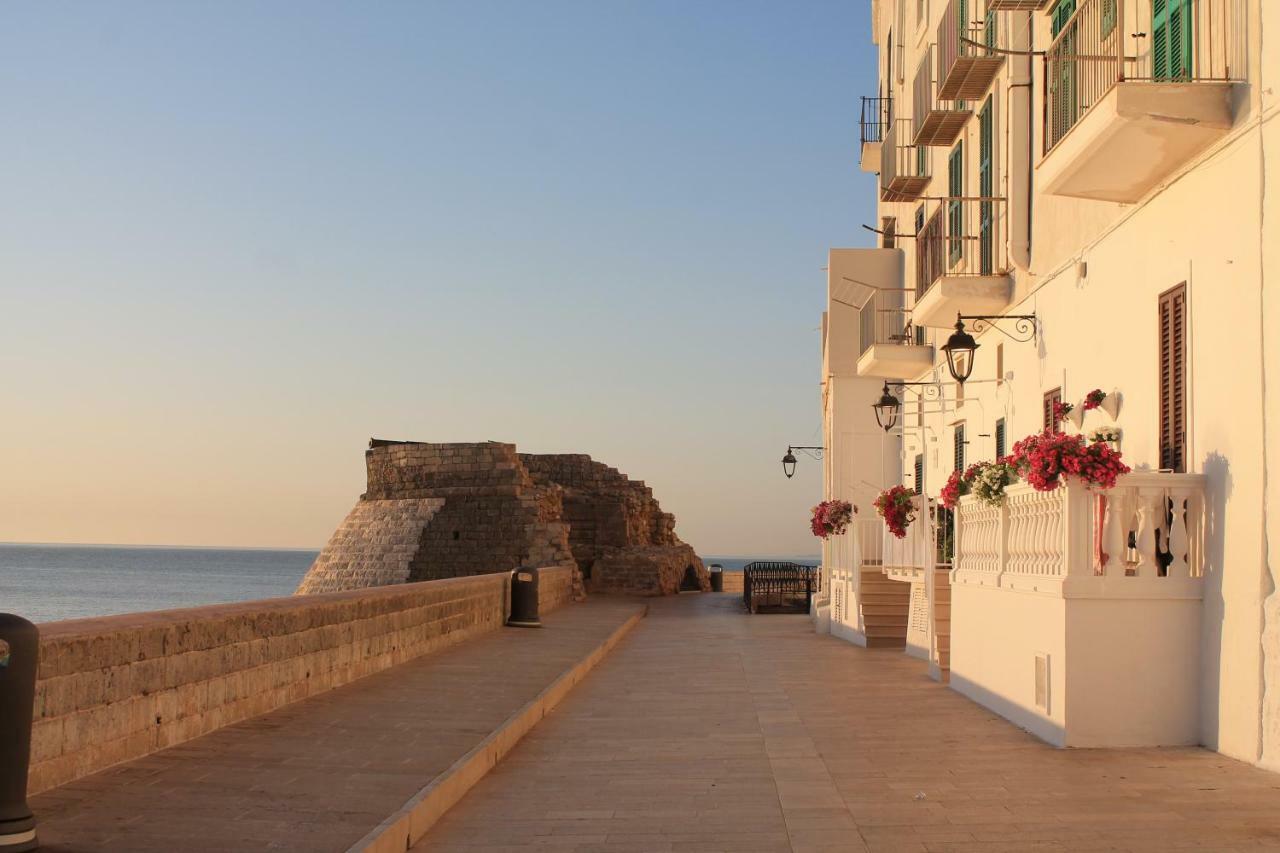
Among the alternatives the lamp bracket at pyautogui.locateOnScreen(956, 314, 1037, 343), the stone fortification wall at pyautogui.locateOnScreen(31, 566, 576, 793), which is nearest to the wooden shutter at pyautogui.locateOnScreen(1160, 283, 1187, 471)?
the lamp bracket at pyautogui.locateOnScreen(956, 314, 1037, 343)

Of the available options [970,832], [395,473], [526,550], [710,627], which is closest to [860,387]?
[710,627]

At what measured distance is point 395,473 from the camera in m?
38.7

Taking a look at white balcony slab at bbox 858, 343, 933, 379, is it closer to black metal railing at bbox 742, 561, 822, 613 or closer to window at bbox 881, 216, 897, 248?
window at bbox 881, 216, 897, 248

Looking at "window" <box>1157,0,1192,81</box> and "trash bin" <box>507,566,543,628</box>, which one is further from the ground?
"window" <box>1157,0,1192,81</box>

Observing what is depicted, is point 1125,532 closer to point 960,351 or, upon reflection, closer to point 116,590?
point 960,351

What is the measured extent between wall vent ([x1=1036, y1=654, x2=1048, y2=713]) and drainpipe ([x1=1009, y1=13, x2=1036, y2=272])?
562 centimetres

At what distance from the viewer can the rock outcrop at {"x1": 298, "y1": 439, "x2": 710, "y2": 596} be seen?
34594 mm

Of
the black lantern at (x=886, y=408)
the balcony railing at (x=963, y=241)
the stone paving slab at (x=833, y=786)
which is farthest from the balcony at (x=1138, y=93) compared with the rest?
the black lantern at (x=886, y=408)

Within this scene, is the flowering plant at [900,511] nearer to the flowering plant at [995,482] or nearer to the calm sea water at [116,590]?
the flowering plant at [995,482]

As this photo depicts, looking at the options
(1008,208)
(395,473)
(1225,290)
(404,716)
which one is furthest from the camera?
(395,473)

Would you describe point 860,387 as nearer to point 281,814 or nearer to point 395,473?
point 395,473

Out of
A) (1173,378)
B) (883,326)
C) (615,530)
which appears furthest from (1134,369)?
(615,530)

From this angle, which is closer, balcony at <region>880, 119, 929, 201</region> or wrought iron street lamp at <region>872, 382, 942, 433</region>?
wrought iron street lamp at <region>872, 382, 942, 433</region>

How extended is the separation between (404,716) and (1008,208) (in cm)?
846
